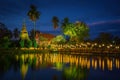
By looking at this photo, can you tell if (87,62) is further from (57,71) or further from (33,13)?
(33,13)

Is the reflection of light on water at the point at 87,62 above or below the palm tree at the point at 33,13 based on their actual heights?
below

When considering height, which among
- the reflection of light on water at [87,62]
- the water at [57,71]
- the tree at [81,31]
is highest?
the tree at [81,31]

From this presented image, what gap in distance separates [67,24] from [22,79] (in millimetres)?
78098

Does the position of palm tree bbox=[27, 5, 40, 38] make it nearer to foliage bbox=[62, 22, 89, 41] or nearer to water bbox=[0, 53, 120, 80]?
foliage bbox=[62, 22, 89, 41]

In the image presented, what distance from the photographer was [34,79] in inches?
835

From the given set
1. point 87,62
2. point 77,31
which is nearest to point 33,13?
point 77,31

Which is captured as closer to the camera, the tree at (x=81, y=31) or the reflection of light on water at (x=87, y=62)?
the reflection of light on water at (x=87, y=62)

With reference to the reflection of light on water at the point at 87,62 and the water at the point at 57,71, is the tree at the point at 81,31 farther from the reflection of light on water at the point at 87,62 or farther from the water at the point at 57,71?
the water at the point at 57,71

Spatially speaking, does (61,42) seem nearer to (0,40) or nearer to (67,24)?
(67,24)

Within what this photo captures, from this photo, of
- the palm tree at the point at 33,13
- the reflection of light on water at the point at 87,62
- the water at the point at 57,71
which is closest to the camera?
the water at the point at 57,71

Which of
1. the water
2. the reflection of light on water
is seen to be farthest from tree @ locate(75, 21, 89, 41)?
the water

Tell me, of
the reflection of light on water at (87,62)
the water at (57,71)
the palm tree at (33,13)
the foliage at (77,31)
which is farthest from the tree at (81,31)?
the water at (57,71)

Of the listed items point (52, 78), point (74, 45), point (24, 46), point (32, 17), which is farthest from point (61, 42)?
point (52, 78)

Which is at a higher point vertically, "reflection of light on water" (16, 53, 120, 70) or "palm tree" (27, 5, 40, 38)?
"palm tree" (27, 5, 40, 38)
